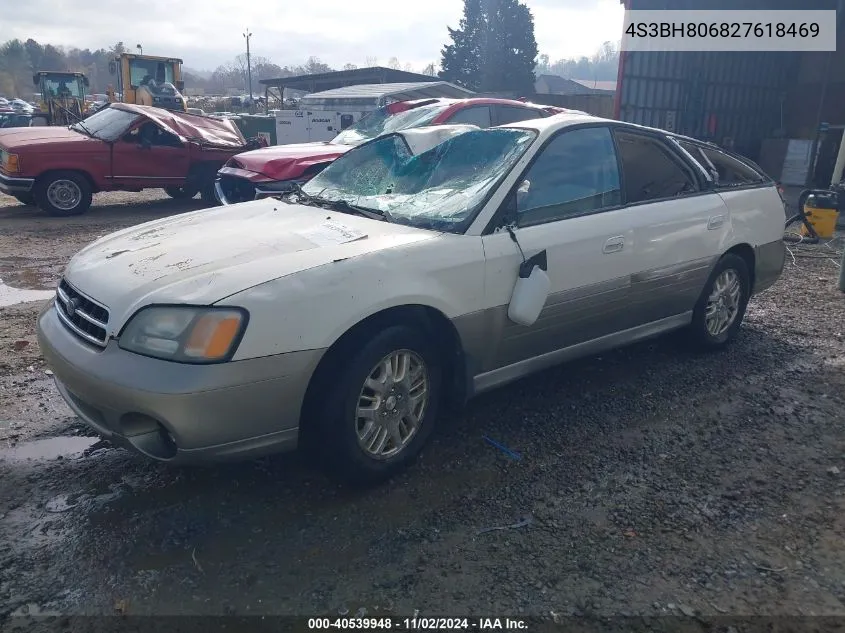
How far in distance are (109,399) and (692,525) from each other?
235cm

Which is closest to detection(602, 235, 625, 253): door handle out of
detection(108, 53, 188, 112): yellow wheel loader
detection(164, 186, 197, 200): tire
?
detection(164, 186, 197, 200): tire

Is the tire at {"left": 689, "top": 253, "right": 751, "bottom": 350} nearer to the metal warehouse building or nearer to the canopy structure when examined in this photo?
the metal warehouse building

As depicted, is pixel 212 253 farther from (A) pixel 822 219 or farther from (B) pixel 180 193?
(B) pixel 180 193

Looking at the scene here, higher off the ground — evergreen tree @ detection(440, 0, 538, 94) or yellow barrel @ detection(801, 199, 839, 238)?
evergreen tree @ detection(440, 0, 538, 94)

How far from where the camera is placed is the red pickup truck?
362 inches

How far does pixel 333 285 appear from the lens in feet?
8.54

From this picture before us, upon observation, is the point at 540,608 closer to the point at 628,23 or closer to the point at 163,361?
the point at 163,361

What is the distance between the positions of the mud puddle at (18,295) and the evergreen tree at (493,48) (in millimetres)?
39677

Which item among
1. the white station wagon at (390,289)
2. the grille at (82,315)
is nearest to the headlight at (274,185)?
the white station wagon at (390,289)

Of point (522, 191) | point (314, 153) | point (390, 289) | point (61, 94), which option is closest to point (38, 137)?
point (314, 153)

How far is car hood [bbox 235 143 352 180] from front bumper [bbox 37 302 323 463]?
213 inches

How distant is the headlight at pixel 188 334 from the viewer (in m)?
2.39

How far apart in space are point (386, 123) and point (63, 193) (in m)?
4.92

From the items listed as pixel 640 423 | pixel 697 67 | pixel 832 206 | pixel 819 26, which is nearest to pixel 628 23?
pixel 697 67
